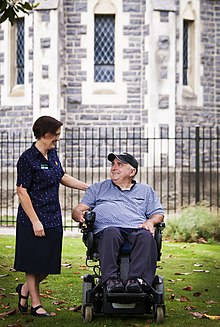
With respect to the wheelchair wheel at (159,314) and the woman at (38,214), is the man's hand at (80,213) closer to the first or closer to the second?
the woman at (38,214)

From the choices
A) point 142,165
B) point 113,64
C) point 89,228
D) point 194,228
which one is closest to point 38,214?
point 89,228

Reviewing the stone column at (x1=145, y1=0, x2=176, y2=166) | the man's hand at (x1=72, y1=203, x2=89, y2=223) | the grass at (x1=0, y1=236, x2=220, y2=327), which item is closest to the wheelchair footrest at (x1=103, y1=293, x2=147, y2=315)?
A: the grass at (x1=0, y1=236, x2=220, y2=327)

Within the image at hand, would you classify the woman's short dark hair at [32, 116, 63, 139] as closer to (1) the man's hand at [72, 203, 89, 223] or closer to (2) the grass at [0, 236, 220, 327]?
(1) the man's hand at [72, 203, 89, 223]

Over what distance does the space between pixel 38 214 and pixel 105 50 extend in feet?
47.0

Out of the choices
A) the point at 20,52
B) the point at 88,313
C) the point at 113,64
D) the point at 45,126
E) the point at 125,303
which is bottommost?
Result: the point at 88,313

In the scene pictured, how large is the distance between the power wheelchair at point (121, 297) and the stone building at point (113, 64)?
1336cm

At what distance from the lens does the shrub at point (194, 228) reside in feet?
51.0

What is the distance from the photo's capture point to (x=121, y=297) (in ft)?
24.2

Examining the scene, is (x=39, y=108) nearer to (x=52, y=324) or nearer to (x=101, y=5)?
(x=101, y=5)

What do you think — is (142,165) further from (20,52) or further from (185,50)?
(20,52)

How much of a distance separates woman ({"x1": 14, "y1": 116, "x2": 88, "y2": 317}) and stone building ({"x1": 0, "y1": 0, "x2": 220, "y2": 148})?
13.1 meters

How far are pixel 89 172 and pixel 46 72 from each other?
98.3 inches

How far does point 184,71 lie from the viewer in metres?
22.3

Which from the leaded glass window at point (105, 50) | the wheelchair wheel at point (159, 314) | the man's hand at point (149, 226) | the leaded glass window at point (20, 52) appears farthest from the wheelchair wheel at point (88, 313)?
the leaded glass window at point (20, 52)
